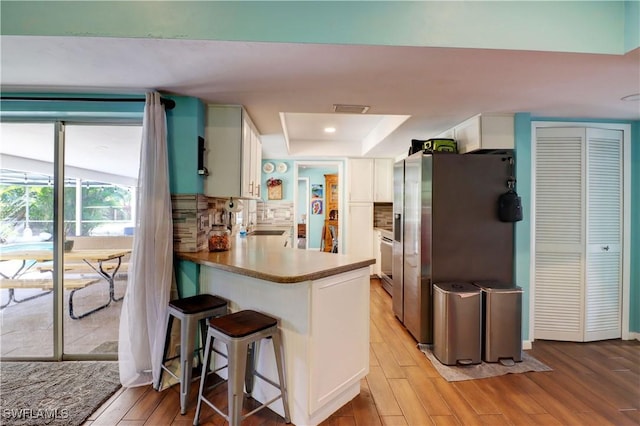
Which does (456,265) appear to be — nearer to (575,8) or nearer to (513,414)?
(513,414)

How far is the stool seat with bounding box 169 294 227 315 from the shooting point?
1.90m

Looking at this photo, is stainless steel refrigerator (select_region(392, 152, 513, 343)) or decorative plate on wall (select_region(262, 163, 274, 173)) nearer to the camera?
stainless steel refrigerator (select_region(392, 152, 513, 343))

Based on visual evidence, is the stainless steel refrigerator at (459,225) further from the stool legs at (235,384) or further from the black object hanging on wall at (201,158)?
the black object hanging on wall at (201,158)

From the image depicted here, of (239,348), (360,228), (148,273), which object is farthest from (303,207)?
(239,348)

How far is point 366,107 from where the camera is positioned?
2488 mm

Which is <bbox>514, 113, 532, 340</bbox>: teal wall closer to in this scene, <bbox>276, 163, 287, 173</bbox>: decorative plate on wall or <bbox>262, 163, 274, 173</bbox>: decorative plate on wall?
<bbox>276, 163, 287, 173</bbox>: decorative plate on wall

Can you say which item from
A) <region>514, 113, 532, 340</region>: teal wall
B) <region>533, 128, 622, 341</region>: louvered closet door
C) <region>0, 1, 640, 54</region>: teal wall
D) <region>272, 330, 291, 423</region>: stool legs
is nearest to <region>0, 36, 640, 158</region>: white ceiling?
<region>0, 1, 640, 54</region>: teal wall

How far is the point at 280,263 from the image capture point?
195cm

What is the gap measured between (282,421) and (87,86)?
102 inches

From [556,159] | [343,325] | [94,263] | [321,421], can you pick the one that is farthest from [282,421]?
[556,159]

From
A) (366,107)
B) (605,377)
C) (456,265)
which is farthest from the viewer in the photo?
(456,265)

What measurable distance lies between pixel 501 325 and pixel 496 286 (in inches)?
12.2

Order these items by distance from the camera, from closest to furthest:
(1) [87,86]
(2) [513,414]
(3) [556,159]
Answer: (2) [513,414], (1) [87,86], (3) [556,159]

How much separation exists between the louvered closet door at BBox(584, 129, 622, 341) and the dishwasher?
80.2 inches
